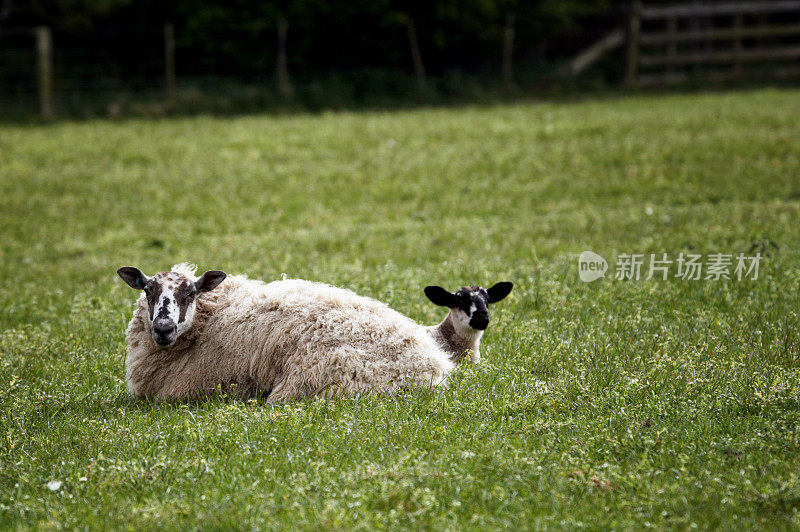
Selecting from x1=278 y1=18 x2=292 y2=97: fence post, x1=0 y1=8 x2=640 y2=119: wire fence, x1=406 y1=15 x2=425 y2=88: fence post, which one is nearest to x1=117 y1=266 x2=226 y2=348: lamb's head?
x1=0 y1=8 x2=640 y2=119: wire fence

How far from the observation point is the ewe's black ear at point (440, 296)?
6.39 m

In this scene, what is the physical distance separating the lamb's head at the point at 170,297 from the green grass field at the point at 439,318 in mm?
633

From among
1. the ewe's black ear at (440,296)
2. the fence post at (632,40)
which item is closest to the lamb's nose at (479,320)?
the ewe's black ear at (440,296)

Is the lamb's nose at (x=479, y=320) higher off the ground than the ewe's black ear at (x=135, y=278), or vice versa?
the ewe's black ear at (x=135, y=278)

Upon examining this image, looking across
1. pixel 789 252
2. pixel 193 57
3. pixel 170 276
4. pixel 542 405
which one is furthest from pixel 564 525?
pixel 193 57

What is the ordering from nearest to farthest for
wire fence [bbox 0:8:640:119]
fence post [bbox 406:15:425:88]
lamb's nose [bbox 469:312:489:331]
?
lamb's nose [bbox 469:312:489:331] < wire fence [bbox 0:8:640:119] < fence post [bbox 406:15:425:88]

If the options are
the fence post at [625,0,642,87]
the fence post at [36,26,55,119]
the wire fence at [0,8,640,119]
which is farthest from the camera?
the fence post at [625,0,642,87]

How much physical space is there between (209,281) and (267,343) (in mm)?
891

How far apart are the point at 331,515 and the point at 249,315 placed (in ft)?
8.41

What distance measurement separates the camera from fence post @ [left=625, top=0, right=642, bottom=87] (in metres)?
24.4

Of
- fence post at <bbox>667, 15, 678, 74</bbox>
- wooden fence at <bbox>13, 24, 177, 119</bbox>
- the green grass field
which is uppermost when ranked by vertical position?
fence post at <bbox>667, 15, 678, 74</bbox>

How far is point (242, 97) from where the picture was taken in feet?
77.8

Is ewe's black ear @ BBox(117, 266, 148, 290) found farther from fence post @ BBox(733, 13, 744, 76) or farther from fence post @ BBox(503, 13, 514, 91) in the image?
fence post @ BBox(733, 13, 744, 76)

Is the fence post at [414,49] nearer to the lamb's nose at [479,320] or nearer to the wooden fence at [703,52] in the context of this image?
the wooden fence at [703,52]
